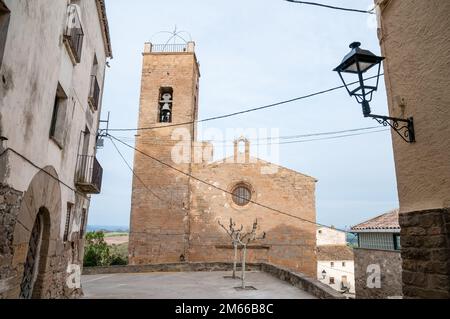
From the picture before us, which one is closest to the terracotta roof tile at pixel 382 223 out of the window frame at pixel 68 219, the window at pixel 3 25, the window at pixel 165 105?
the window frame at pixel 68 219

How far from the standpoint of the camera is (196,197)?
63.3 feet

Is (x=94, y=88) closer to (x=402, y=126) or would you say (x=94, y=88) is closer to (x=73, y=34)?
(x=73, y=34)

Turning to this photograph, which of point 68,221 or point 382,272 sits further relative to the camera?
point 382,272

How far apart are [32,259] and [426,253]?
18.4 feet

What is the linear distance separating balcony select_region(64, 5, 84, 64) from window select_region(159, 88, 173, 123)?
44.4 feet

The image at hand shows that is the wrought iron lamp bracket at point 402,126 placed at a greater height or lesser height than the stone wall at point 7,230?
greater

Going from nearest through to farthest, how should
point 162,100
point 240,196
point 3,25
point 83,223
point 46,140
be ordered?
point 3,25 < point 46,140 < point 83,223 < point 240,196 < point 162,100

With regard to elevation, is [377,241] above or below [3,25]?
below

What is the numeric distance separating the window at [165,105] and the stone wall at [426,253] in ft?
57.2

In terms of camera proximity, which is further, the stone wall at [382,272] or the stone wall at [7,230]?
the stone wall at [382,272]

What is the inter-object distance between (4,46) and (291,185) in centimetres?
1715

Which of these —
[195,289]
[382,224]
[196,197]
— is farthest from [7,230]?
[196,197]

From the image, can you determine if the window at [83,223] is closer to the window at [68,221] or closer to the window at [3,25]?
the window at [68,221]

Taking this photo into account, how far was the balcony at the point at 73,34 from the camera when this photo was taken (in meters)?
5.68
